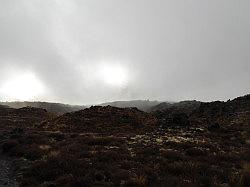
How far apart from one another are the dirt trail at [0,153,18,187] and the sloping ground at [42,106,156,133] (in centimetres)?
1999

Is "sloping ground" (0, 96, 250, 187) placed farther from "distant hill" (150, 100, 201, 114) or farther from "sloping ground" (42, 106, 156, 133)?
"distant hill" (150, 100, 201, 114)

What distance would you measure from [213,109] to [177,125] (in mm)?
19862

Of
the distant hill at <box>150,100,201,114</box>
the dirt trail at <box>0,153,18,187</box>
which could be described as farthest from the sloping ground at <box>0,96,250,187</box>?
the distant hill at <box>150,100,201,114</box>

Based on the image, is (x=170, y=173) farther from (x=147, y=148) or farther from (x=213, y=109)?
(x=213, y=109)

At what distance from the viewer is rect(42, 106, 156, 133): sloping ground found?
46031 mm

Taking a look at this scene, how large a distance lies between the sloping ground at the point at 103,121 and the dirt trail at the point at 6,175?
20.0 meters

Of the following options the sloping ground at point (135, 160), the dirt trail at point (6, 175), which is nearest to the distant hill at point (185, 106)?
the sloping ground at point (135, 160)

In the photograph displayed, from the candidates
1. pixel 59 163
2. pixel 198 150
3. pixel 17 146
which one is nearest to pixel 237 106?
pixel 198 150

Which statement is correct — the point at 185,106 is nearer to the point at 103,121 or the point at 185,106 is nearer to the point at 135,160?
the point at 103,121

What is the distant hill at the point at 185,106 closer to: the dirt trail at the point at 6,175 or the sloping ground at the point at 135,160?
the sloping ground at the point at 135,160

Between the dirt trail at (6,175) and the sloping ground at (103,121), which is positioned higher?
the sloping ground at (103,121)

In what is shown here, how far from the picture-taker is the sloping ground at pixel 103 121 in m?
46.0

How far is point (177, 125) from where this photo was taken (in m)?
46.2

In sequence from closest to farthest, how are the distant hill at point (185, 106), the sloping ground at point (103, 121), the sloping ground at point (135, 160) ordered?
the sloping ground at point (135, 160)
the sloping ground at point (103, 121)
the distant hill at point (185, 106)
